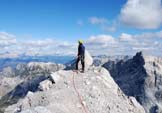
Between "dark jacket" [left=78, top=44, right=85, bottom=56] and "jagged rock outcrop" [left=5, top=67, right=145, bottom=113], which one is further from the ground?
"dark jacket" [left=78, top=44, right=85, bottom=56]

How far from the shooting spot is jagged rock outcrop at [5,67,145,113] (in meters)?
43.0

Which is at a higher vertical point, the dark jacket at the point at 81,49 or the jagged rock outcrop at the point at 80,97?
the dark jacket at the point at 81,49

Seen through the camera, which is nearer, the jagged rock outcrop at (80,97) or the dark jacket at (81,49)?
the jagged rock outcrop at (80,97)

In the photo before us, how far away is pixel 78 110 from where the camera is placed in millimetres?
Result: 41969

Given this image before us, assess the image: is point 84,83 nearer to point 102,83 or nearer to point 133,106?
point 102,83

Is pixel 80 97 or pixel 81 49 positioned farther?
pixel 81 49

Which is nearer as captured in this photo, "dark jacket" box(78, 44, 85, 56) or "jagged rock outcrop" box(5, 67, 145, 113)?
"jagged rock outcrop" box(5, 67, 145, 113)

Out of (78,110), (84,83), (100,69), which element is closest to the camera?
(78,110)

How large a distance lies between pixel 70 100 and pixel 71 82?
17.3 feet

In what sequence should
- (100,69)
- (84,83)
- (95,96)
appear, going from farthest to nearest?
(100,69) → (84,83) → (95,96)

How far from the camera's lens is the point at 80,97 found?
147 feet

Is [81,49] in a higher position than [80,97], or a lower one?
higher

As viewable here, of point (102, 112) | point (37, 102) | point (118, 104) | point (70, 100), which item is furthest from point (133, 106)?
point (37, 102)

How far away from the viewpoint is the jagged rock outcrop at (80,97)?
4300 centimetres
